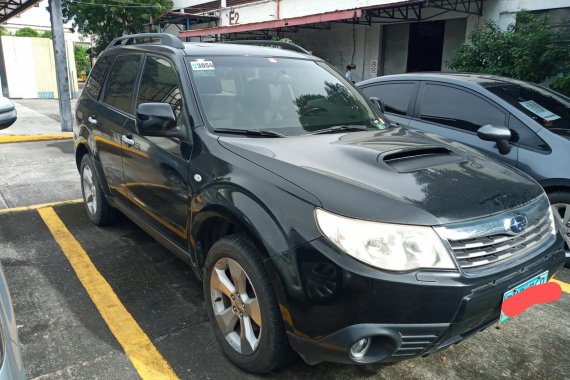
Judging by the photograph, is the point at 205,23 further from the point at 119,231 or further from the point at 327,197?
the point at 327,197

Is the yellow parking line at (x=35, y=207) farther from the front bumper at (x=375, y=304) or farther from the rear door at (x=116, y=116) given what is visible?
the front bumper at (x=375, y=304)

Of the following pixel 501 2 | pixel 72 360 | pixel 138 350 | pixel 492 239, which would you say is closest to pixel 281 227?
pixel 492 239

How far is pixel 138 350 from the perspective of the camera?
268 centimetres

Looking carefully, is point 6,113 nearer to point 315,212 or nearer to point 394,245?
point 315,212

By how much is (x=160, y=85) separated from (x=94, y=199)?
1792 millimetres

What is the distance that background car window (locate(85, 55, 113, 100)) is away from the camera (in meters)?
4.32

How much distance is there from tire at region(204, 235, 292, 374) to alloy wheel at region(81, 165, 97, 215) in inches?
92.6

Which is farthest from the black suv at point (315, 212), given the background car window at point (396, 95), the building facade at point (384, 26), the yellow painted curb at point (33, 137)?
the building facade at point (384, 26)

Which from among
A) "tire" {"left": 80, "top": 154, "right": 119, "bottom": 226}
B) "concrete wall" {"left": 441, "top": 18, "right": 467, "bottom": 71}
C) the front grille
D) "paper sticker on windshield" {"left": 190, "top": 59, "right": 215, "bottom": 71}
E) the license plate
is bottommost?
"tire" {"left": 80, "top": 154, "right": 119, "bottom": 226}

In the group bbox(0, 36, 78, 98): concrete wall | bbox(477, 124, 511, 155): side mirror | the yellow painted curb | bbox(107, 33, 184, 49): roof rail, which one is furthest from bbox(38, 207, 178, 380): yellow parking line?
bbox(0, 36, 78, 98): concrete wall

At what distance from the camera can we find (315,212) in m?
2.01

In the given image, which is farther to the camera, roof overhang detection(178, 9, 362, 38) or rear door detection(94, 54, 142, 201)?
roof overhang detection(178, 9, 362, 38)

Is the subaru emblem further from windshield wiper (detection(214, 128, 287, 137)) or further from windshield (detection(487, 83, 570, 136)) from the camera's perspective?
windshield (detection(487, 83, 570, 136))

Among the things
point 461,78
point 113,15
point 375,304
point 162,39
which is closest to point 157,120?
point 162,39
